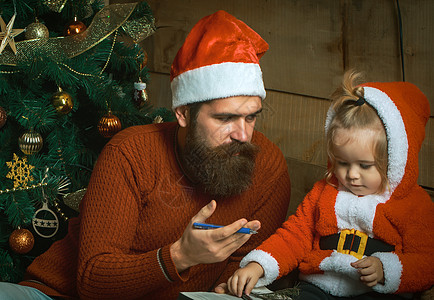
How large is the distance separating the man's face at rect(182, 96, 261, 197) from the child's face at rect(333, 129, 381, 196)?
257 millimetres

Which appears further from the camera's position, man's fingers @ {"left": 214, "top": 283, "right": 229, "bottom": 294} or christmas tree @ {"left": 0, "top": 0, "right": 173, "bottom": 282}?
christmas tree @ {"left": 0, "top": 0, "right": 173, "bottom": 282}

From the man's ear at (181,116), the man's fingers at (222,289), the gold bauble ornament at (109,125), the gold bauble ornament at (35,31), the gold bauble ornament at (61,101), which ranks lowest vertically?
the man's fingers at (222,289)

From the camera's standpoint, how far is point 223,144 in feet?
4.61

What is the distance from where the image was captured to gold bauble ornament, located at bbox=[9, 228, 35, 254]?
6.32 feet

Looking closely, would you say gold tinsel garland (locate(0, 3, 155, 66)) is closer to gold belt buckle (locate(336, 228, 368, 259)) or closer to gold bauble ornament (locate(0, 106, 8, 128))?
gold bauble ornament (locate(0, 106, 8, 128))

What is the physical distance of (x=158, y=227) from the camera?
1.49m

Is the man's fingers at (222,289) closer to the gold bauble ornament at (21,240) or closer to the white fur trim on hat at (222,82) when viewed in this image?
the white fur trim on hat at (222,82)

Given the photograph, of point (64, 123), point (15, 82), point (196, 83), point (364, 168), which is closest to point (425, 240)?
point (364, 168)

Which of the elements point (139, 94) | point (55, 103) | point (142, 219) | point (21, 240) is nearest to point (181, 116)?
point (142, 219)

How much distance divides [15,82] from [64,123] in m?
0.23

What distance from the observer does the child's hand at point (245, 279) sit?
1247 millimetres

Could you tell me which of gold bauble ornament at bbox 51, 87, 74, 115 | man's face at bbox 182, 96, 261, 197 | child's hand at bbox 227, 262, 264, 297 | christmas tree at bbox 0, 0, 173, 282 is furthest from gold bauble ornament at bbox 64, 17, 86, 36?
child's hand at bbox 227, 262, 264, 297

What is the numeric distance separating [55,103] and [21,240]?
566 millimetres

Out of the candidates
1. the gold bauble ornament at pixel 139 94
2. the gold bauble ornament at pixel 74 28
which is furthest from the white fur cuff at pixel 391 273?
the gold bauble ornament at pixel 74 28
